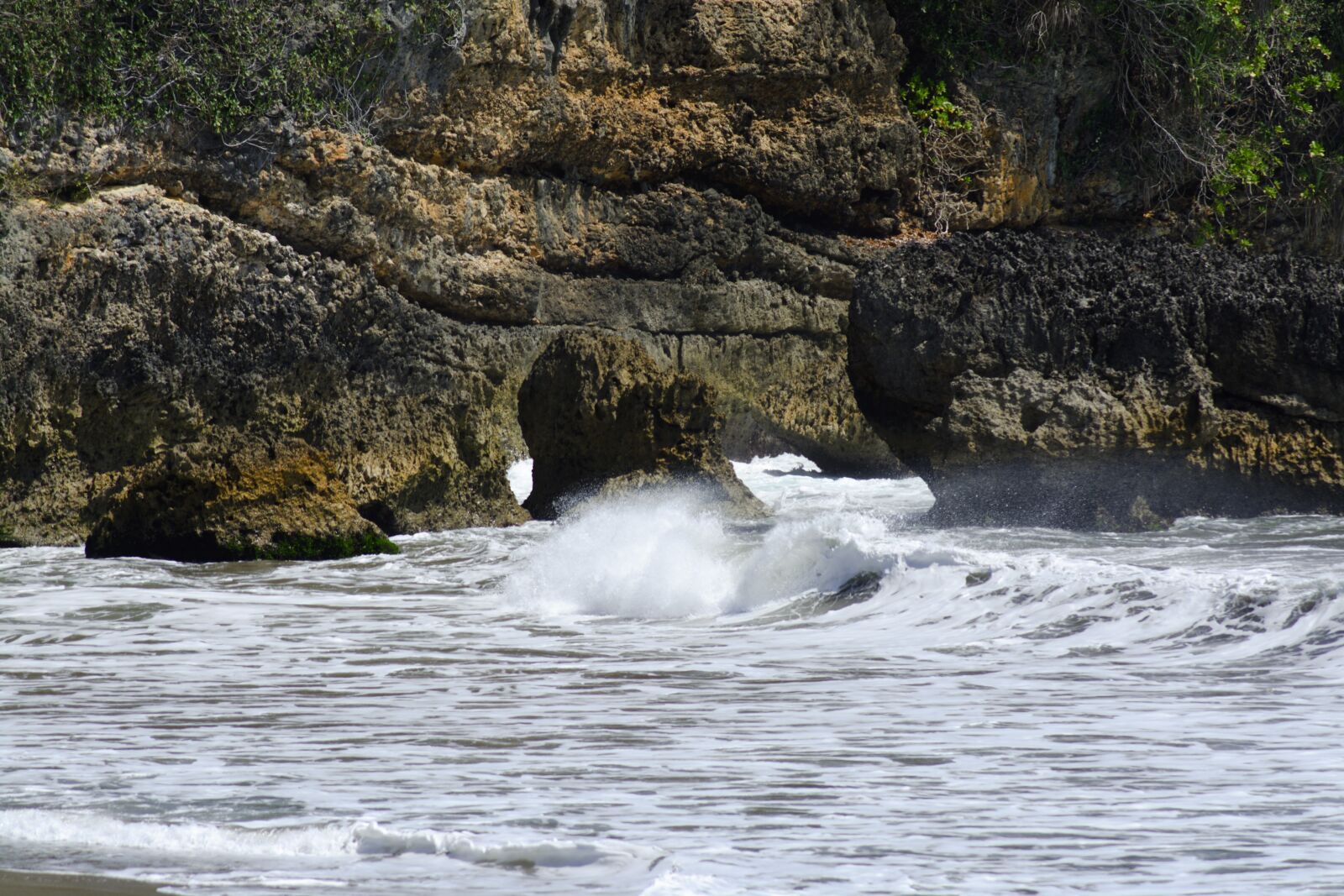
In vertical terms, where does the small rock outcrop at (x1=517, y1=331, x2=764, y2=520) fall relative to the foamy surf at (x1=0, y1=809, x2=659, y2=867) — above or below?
above

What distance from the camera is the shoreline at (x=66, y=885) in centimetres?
328

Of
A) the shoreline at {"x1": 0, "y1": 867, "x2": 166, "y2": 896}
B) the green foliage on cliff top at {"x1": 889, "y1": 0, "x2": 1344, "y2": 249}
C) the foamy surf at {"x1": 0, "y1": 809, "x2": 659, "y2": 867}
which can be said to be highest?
the green foliage on cliff top at {"x1": 889, "y1": 0, "x2": 1344, "y2": 249}

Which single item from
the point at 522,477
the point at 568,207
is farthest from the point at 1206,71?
the point at 522,477

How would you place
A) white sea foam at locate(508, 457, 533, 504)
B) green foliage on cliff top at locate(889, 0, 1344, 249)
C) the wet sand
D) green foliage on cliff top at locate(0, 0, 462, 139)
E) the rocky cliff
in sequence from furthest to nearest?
green foliage on cliff top at locate(889, 0, 1344, 249), white sea foam at locate(508, 457, 533, 504), the rocky cliff, green foliage on cliff top at locate(0, 0, 462, 139), the wet sand

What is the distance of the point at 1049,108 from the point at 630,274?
4.82m

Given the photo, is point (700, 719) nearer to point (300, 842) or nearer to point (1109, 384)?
point (300, 842)

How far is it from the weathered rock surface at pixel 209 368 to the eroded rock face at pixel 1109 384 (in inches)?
135

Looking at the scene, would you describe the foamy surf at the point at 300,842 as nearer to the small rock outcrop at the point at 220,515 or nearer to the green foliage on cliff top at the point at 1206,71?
the small rock outcrop at the point at 220,515

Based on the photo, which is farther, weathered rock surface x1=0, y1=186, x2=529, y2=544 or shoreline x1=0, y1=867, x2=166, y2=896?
weathered rock surface x1=0, y1=186, x2=529, y2=544

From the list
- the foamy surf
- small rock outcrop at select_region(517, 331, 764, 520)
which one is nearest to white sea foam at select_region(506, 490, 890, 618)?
small rock outcrop at select_region(517, 331, 764, 520)

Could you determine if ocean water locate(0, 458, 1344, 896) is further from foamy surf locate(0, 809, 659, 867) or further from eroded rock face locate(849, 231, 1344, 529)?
eroded rock face locate(849, 231, 1344, 529)

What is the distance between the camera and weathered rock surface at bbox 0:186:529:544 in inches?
405

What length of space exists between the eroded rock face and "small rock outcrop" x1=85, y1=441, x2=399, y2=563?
3.47 meters

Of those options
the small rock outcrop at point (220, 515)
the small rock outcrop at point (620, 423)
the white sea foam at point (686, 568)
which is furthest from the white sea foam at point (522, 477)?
the white sea foam at point (686, 568)
